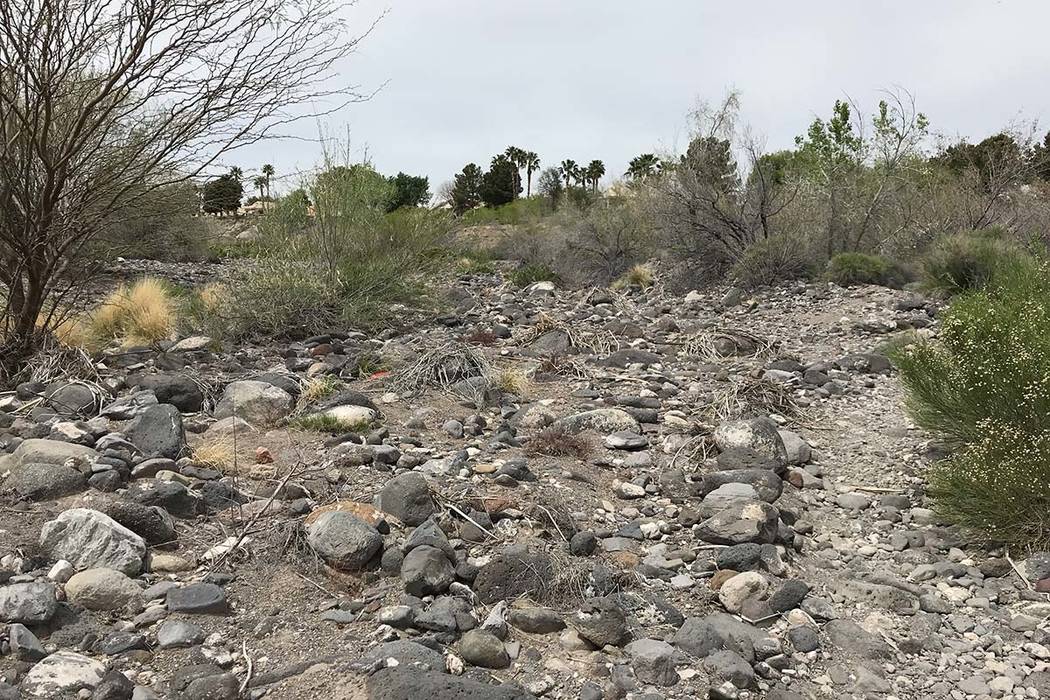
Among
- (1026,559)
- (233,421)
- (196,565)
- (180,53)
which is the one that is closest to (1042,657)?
(1026,559)

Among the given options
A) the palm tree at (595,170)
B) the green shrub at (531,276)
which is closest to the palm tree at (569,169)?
the palm tree at (595,170)

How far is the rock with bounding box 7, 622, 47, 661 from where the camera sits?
2631mm

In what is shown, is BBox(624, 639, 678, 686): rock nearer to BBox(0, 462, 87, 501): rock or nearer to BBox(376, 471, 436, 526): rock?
BBox(376, 471, 436, 526): rock

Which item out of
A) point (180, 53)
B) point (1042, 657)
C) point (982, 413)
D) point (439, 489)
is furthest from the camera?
point (180, 53)

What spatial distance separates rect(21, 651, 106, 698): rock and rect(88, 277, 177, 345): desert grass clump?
20.3ft

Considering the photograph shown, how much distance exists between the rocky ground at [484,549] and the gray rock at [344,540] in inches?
0.5

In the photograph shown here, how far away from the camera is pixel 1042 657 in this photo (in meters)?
2.99

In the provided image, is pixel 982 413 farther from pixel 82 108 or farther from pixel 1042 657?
pixel 82 108

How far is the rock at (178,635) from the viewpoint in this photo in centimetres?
281

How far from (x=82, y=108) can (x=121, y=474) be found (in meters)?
3.80

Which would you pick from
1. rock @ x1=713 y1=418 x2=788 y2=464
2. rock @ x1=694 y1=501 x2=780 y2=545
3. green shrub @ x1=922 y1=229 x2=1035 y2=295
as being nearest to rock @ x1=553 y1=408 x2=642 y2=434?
rock @ x1=713 y1=418 x2=788 y2=464

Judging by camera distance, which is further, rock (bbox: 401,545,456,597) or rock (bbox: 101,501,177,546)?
rock (bbox: 101,501,177,546)

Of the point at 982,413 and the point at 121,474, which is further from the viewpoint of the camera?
the point at 982,413

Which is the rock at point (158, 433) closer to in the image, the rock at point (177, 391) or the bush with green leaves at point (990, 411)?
the rock at point (177, 391)
